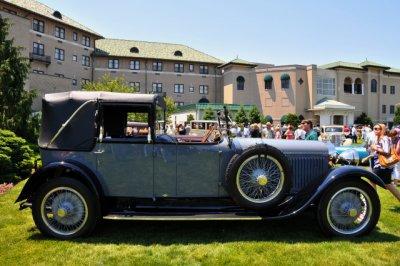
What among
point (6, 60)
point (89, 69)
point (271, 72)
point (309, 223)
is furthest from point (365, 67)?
point (309, 223)

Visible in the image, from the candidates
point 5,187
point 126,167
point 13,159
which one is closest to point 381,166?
point 126,167

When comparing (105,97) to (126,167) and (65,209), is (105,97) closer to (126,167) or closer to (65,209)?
(126,167)

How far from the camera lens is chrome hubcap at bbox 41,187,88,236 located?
243 inches

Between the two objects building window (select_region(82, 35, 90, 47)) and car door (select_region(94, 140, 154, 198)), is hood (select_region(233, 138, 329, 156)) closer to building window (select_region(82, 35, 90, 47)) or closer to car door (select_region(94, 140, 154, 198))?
car door (select_region(94, 140, 154, 198))

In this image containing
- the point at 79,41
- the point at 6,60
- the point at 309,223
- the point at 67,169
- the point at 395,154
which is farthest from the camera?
the point at 79,41

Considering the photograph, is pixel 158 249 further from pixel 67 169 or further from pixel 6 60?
pixel 6 60

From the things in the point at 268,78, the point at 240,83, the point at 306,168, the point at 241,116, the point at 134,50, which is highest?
the point at 134,50

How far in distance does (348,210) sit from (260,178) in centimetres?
154

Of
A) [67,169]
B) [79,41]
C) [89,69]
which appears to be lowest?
[67,169]

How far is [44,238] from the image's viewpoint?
6.25 m

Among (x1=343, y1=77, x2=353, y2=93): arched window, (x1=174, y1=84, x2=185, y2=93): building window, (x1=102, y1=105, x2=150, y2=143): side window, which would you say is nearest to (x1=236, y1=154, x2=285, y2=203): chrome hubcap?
(x1=102, y1=105, x2=150, y2=143): side window

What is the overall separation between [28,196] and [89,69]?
56.8m

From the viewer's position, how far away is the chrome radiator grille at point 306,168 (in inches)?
259

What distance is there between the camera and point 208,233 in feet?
21.6
